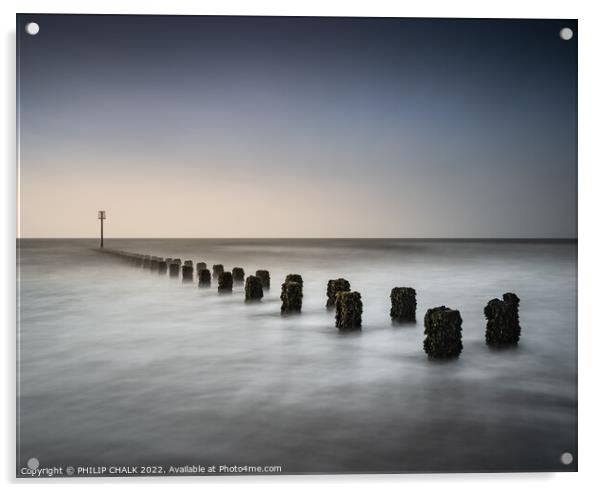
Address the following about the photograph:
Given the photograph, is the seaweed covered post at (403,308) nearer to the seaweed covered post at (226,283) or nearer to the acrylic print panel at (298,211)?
the acrylic print panel at (298,211)

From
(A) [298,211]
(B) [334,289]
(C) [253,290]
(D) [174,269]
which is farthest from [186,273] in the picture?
(A) [298,211]

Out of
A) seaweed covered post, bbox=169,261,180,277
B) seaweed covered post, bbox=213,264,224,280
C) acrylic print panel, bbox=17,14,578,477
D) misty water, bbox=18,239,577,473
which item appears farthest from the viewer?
seaweed covered post, bbox=169,261,180,277

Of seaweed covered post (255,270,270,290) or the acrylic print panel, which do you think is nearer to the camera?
the acrylic print panel

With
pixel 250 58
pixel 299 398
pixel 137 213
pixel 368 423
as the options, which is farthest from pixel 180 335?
pixel 250 58

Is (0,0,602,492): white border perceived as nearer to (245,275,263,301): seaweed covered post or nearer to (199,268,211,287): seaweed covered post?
(245,275,263,301): seaweed covered post

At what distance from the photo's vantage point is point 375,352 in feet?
18.9

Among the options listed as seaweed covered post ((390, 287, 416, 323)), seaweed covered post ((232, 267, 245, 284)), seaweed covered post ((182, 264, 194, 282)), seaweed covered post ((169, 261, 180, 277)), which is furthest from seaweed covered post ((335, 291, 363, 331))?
seaweed covered post ((169, 261, 180, 277))

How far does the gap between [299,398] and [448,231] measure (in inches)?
112

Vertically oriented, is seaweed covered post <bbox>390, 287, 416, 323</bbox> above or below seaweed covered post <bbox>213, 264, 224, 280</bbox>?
below

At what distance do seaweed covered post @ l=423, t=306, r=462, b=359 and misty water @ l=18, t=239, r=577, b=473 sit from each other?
0.14m

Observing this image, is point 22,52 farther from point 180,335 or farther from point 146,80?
point 180,335

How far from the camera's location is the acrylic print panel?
445 centimetres

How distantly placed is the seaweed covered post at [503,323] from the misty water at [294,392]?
0.14 meters

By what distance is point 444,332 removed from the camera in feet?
17.9
